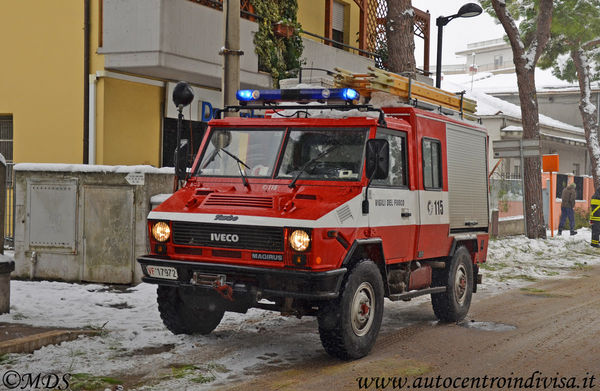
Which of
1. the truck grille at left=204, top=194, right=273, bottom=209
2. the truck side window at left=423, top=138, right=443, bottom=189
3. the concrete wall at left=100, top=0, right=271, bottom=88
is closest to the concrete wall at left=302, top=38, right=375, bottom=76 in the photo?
the concrete wall at left=100, top=0, right=271, bottom=88

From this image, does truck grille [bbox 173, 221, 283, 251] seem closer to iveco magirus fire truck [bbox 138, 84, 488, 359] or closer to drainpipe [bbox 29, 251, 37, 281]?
iveco magirus fire truck [bbox 138, 84, 488, 359]

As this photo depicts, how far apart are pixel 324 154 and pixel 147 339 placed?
2.63 m

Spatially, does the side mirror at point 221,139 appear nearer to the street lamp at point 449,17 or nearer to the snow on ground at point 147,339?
the snow on ground at point 147,339

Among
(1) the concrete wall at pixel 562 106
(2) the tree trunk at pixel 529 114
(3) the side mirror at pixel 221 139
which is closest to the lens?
(3) the side mirror at pixel 221 139

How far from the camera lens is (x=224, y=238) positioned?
23.2ft

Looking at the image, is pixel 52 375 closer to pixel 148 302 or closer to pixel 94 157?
pixel 148 302

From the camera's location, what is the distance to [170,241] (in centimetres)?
737

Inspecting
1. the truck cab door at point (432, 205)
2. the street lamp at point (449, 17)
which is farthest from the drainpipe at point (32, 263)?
the street lamp at point (449, 17)

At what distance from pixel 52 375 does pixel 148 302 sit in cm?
361

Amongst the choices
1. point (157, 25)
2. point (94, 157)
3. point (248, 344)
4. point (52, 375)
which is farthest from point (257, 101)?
point (94, 157)

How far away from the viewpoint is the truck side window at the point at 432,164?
8781 millimetres

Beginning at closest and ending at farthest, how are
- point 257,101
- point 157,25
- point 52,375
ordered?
1. point 52,375
2. point 257,101
3. point 157,25

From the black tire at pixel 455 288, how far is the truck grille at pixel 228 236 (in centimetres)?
318

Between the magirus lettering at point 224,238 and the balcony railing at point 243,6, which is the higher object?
the balcony railing at point 243,6
